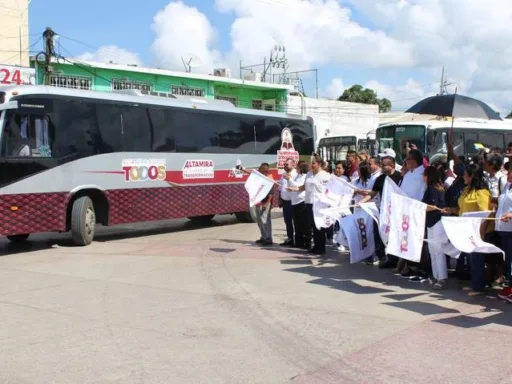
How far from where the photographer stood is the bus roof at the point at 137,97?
11.9 metres

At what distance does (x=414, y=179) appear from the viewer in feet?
29.1

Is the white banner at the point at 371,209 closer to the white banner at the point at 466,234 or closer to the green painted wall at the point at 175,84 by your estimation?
the white banner at the point at 466,234

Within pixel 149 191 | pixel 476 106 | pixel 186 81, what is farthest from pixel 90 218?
pixel 186 81

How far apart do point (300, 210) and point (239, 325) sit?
18.1 ft

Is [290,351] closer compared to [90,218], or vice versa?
[290,351]

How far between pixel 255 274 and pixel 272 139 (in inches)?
370

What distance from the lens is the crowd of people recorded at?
7.64 m

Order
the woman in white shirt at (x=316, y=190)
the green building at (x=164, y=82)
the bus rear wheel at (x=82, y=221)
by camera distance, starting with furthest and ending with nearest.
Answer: the green building at (x=164, y=82), the bus rear wheel at (x=82, y=221), the woman in white shirt at (x=316, y=190)

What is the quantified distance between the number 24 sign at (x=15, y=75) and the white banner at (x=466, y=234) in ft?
→ 64.4

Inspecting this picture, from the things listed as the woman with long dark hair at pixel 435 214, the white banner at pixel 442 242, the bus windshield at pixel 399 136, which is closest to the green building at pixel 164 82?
the bus windshield at pixel 399 136

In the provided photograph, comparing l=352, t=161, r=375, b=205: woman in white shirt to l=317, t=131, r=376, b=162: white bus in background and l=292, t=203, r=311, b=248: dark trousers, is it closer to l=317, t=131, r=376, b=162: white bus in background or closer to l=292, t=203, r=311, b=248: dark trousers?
l=292, t=203, r=311, b=248: dark trousers

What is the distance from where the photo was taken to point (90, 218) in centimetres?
1306

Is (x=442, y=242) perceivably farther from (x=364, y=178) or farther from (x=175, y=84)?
(x=175, y=84)

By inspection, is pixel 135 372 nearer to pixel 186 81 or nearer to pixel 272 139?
pixel 272 139
